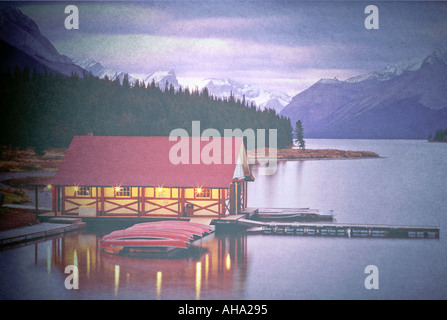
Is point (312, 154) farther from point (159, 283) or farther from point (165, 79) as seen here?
point (159, 283)

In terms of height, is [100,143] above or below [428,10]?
below

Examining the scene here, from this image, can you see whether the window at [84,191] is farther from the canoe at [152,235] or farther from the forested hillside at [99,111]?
the forested hillside at [99,111]

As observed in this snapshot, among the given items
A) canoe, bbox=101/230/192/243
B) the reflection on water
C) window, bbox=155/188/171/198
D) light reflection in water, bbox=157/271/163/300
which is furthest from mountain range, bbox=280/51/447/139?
light reflection in water, bbox=157/271/163/300

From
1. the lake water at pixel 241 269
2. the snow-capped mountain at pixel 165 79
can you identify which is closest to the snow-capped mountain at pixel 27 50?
the snow-capped mountain at pixel 165 79

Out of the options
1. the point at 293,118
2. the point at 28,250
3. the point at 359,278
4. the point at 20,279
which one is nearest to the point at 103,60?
the point at 28,250

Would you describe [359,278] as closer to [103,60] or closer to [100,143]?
[100,143]
